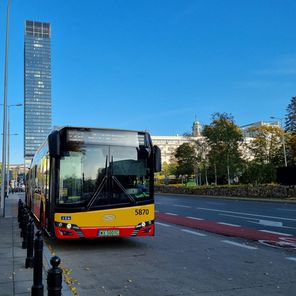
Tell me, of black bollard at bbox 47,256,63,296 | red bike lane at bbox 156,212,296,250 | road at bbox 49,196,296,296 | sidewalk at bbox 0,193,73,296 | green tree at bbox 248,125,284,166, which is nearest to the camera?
black bollard at bbox 47,256,63,296

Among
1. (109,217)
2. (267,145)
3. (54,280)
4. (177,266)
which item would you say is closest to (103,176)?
(109,217)

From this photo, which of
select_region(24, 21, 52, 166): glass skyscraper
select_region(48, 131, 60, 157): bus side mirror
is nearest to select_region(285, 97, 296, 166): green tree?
select_region(24, 21, 52, 166): glass skyscraper

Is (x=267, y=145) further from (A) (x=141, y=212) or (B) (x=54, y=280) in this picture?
(B) (x=54, y=280)

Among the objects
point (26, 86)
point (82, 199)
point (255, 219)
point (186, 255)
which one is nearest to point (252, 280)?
point (186, 255)

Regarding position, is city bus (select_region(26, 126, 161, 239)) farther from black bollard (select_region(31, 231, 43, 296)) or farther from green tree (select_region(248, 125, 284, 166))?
green tree (select_region(248, 125, 284, 166))

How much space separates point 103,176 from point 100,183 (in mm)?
178

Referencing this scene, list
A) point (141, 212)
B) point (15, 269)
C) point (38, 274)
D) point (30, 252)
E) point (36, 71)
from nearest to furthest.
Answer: point (38, 274) → point (15, 269) → point (30, 252) → point (141, 212) → point (36, 71)

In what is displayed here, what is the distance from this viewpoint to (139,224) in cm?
1006

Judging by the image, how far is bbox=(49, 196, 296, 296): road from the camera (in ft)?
21.1

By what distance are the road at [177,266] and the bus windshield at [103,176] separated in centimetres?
126

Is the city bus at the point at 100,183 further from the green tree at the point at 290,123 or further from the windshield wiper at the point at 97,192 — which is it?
the green tree at the point at 290,123

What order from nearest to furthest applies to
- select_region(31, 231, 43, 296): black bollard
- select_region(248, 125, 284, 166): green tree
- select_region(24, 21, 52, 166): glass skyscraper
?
1. select_region(31, 231, 43, 296): black bollard
2. select_region(24, 21, 52, 166): glass skyscraper
3. select_region(248, 125, 284, 166): green tree

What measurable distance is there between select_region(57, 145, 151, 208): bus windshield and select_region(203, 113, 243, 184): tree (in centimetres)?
3849

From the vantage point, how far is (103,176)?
388 inches
